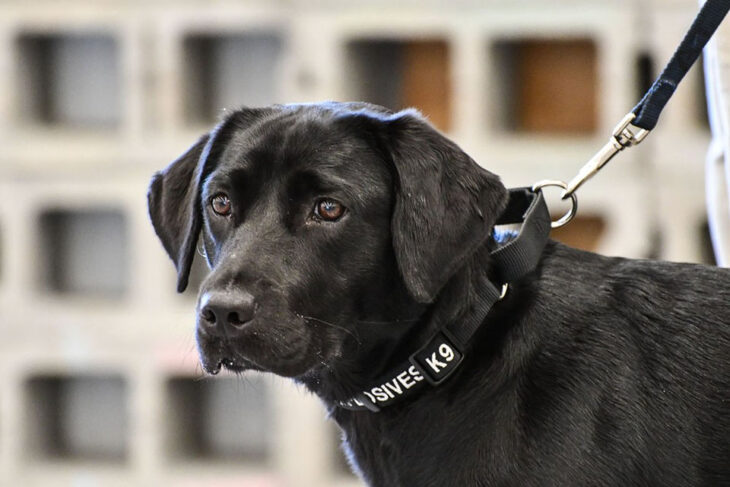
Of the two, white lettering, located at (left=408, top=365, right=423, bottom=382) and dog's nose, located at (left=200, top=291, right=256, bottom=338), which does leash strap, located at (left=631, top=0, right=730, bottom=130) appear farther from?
dog's nose, located at (left=200, top=291, right=256, bottom=338)

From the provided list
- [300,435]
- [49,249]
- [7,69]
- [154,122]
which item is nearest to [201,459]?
[300,435]

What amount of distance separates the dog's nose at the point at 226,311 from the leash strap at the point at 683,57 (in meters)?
0.55

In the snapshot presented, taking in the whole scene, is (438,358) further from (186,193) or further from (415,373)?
(186,193)

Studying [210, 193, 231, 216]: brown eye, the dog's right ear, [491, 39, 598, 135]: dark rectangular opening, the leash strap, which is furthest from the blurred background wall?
[210, 193, 231, 216]: brown eye

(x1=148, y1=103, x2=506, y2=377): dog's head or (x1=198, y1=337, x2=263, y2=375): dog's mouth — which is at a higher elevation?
(x1=148, y1=103, x2=506, y2=377): dog's head

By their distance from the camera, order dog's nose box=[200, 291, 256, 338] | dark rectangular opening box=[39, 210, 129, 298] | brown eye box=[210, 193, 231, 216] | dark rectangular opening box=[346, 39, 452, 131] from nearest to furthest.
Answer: dog's nose box=[200, 291, 256, 338] → brown eye box=[210, 193, 231, 216] → dark rectangular opening box=[346, 39, 452, 131] → dark rectangular opening box=[39, 210, 129, 298]

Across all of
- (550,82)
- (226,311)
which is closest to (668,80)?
(226,311)

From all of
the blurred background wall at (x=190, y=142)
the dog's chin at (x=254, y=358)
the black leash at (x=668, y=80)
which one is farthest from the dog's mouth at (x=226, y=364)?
the blurred background wall at (x=190, y=142)

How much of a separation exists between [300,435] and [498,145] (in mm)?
747

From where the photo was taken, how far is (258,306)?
4.29ft

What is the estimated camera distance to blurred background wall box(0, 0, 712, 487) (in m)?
2.29

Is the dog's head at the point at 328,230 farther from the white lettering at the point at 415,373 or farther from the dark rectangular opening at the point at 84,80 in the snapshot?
the dark rectangular opening at the point at 84,80

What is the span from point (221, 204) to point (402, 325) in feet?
0.89

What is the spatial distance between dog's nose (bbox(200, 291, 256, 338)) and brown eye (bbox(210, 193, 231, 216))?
0.16 meters
